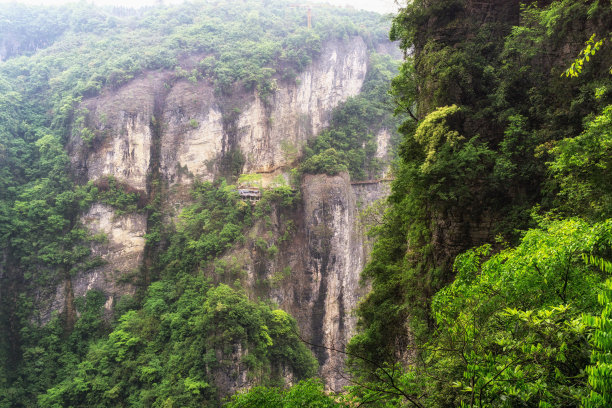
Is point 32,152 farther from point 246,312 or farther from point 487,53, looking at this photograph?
point 487,53

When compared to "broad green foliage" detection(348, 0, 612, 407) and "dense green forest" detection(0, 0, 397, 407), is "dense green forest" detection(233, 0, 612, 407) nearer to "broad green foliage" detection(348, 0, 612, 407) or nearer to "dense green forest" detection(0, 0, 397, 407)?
"broad green foliage" detection(348, 0, 612, 407)

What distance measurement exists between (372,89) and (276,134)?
1339 cm

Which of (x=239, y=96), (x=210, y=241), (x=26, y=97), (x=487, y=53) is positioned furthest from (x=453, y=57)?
(x=26, y=97)

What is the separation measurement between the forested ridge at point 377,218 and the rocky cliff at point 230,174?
38.5 inches

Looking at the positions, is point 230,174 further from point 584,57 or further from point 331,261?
point 584,57

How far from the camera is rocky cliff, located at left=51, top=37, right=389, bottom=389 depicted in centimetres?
2423

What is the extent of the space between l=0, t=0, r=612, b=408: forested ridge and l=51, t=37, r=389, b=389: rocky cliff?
38.5 inches

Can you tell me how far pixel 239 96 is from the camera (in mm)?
29469

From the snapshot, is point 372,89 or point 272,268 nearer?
point 272,268

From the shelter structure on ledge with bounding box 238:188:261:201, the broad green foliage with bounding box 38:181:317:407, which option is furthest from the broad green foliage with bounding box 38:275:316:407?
the shelter structure on ledge with bounding box 238:188:261:201

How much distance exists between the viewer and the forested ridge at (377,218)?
9.81ft

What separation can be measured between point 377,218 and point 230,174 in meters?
13.5

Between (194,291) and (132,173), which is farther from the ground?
(132,173)

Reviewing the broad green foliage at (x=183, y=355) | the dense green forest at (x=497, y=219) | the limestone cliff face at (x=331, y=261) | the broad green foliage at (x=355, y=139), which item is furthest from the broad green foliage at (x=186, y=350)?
the broad green foliage at (x=355, y=139)
